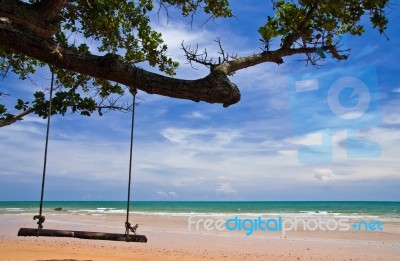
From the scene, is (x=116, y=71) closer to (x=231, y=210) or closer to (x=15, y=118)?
(x=15, y=118)

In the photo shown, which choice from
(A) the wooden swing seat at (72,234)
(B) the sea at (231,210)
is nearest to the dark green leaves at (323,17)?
(A) the wooden swing seat at (72,234)

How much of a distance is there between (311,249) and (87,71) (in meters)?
8.72

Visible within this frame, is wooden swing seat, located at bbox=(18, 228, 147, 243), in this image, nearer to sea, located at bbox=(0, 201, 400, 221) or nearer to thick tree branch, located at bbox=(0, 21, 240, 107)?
thick tree branch, located at bbox=(0, 21, 240, 107)

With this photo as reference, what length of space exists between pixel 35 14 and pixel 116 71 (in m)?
0.92

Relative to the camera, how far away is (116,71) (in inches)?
110

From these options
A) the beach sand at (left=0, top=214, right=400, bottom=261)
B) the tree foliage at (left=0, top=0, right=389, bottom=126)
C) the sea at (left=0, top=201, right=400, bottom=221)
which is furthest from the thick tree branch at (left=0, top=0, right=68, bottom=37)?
the sea at (left=0, top=201, right=400, bottom=221)

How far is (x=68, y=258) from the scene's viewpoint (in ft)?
24.1

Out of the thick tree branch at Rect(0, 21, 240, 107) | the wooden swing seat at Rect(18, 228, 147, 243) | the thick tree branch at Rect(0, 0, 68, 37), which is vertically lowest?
the wooden swing seat at Rect(18, 228, 147, 243)

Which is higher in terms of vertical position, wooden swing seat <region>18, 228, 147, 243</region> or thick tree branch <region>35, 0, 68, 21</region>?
thick tree branch <region>35, 0, 68, 21</region>

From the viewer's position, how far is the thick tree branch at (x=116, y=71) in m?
2.62

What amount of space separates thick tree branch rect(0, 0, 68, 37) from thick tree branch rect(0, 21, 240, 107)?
31 cm

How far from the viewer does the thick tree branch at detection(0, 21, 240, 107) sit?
8.59 ft

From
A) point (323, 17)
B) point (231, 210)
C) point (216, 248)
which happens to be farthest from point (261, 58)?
point (231, 210)

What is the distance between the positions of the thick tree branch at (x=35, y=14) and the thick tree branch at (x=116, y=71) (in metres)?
0.31
